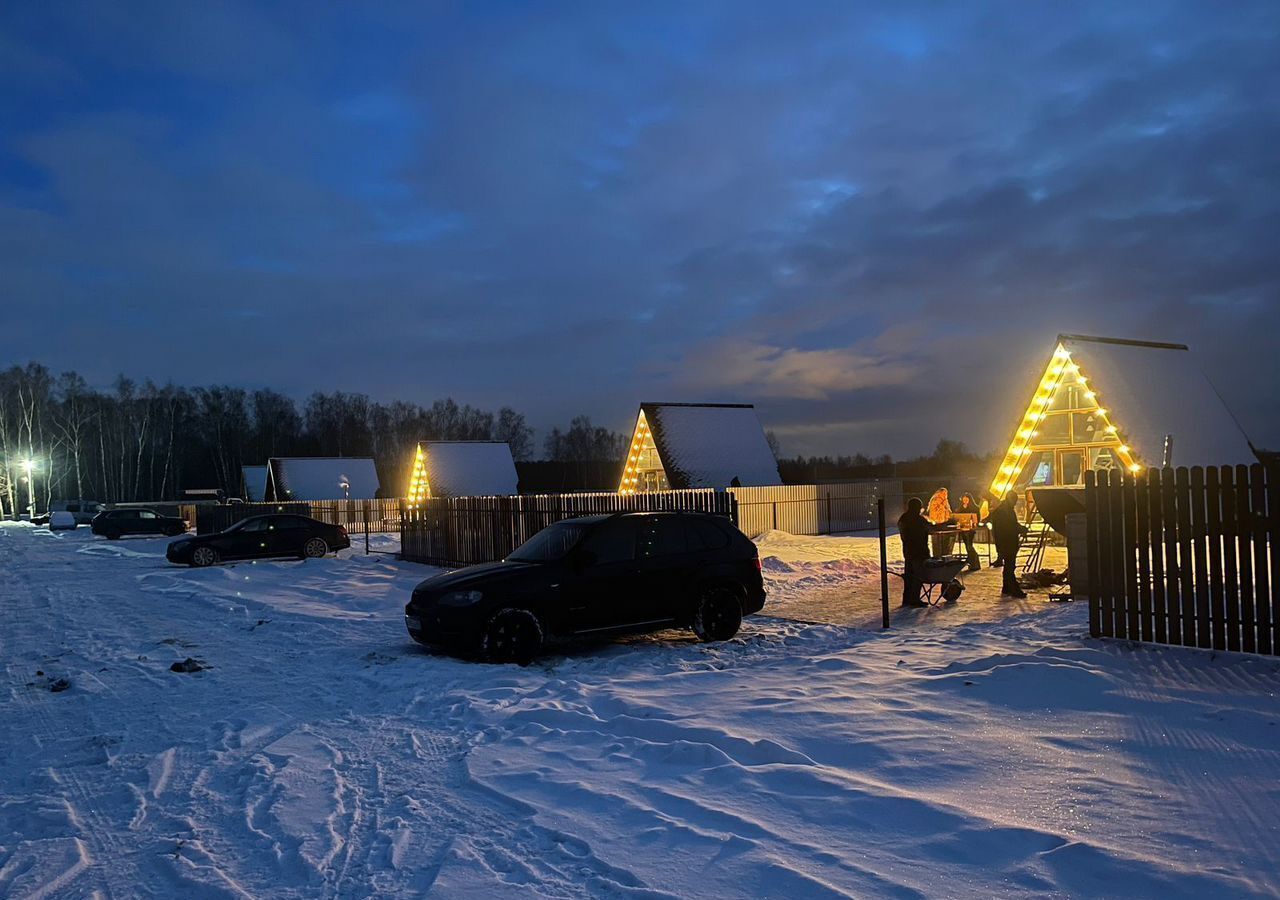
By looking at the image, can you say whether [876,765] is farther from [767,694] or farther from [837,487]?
[837,487]

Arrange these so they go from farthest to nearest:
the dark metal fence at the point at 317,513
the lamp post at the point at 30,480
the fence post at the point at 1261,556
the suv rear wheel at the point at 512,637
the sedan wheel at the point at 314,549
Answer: the lamp post at the point at 30,480 → the dark metal fence at the point at 317,513 → the sedan wheel at the point at 314,549 → the suv rear wheel at the point at 512,637 → the fence post at the point at 1261,556

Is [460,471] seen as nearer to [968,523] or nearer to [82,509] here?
[82,509]

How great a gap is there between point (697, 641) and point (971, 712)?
4.74 m

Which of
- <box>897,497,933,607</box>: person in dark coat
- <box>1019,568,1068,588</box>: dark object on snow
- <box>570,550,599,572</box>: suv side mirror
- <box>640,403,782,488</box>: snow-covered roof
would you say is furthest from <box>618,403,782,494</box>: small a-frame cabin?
<box>570,550,599,572</box>: suv side mirror

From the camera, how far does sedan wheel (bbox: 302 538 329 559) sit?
2686 centimetres

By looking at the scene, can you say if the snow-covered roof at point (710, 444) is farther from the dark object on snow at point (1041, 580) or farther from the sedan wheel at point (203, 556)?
the dark object on snow at point (1041, 580)

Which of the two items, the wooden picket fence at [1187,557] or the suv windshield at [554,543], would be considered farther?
the suv windshield at [554,543]

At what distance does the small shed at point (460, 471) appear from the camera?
Result: 50812 mm

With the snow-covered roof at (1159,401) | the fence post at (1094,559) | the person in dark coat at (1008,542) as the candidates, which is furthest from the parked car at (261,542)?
the fence post at (1094,559)

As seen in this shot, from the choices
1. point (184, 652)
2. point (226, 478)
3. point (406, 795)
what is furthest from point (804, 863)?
point (226, 478)

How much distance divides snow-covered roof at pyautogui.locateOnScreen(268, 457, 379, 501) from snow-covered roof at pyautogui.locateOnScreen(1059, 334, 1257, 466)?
45.1 meters

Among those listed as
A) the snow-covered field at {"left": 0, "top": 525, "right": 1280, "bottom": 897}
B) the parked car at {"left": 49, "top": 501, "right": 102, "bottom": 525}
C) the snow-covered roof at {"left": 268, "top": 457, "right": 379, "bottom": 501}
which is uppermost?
the snow-covered roof at {"left": 268, "top": 457, "right": 379, "bottom": 501}

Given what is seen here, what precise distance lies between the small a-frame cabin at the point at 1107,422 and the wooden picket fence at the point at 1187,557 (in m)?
11.7

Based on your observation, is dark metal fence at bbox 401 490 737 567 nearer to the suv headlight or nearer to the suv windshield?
the suv windshield
